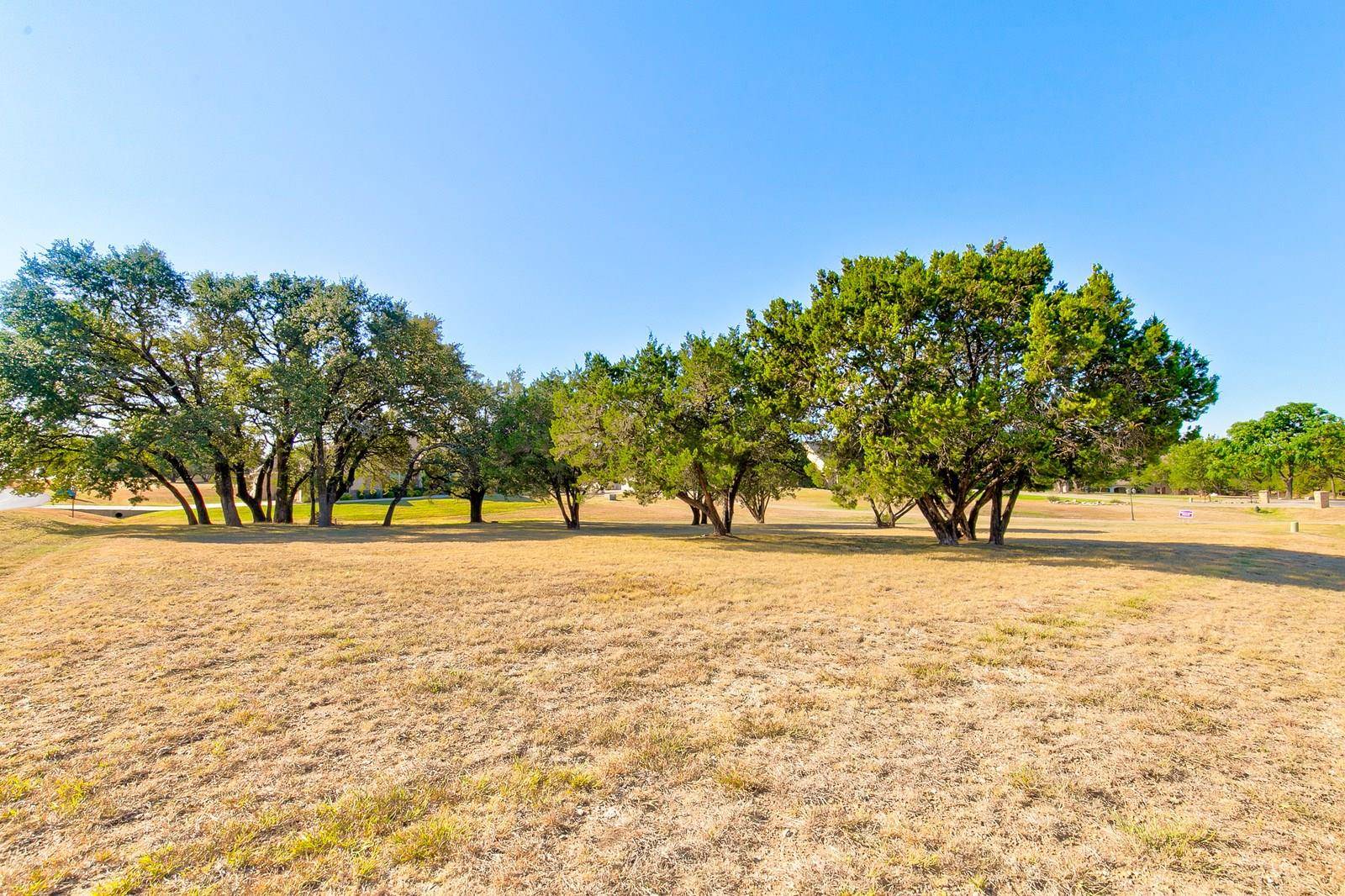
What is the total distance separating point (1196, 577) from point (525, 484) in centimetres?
3234

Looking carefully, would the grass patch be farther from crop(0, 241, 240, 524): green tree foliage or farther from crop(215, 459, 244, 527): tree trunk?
crop(215, 459, 244, 527): tree trunk

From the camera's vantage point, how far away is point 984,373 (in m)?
19.1

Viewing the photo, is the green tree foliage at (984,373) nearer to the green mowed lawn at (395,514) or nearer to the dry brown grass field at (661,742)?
the dry brown grass field at (661,742)

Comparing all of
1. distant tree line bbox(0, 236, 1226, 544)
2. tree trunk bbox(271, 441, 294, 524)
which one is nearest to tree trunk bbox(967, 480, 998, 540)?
distant tree line bbox(0, 236, 1226, 544)

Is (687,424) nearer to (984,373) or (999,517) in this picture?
(984,373)

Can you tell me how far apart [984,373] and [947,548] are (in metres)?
7.26

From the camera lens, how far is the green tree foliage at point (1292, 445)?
6944 cm

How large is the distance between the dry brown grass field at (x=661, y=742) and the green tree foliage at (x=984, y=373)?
274 inches

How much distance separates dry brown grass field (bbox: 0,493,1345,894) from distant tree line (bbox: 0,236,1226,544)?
310 inches

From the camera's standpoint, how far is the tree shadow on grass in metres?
15.9

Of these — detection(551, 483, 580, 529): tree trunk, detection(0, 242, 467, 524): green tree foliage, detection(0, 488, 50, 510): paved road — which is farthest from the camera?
detection(0, 488, 50, 510): paved road

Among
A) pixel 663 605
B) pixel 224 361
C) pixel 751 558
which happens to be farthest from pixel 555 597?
pixel 224 361

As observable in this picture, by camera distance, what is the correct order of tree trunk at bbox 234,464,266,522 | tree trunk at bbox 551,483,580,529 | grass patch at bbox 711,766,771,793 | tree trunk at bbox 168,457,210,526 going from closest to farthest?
grass patch at bbox 711,766,771,793, tree trunk at bbox 168,457,210,526, tree trunk at bbox 234,464,266,522, tree trunk at bbox 551,483,580,529

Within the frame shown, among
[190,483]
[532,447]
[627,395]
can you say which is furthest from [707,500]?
[190,483]
